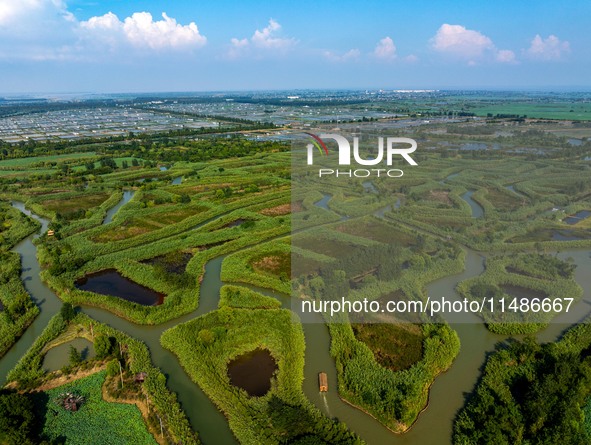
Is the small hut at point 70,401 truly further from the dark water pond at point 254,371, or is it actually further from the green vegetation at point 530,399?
the green vegetation at point 530,399

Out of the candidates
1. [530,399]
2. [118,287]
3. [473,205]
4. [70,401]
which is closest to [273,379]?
[70,401]

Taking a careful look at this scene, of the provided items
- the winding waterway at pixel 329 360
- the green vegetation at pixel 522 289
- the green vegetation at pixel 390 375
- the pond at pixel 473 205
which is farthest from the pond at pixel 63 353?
the pond at pixel 473 205

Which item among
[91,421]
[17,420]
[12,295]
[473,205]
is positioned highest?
[473,205]

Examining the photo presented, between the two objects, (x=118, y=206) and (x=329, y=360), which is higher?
(x=118, y=206)

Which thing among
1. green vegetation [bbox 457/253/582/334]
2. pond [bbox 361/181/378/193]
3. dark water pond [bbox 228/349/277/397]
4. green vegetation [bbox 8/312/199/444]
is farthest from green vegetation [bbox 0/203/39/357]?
pond [bbox 361/181/378/193]

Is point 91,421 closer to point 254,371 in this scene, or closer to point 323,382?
point 254,371
